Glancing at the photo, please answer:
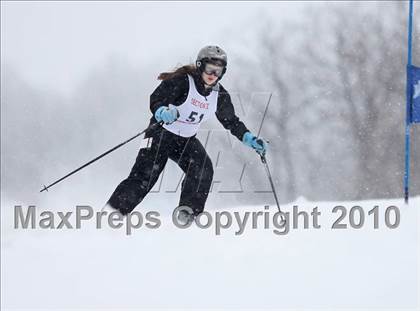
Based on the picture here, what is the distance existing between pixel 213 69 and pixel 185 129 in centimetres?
64

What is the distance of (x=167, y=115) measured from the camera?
5125 millimetres

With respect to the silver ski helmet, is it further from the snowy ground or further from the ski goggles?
the snowy ground

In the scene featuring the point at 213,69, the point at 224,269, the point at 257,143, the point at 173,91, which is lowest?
the point at 224,269

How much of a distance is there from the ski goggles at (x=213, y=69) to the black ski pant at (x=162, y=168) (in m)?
0.67

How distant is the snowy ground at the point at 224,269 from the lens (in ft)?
14.7

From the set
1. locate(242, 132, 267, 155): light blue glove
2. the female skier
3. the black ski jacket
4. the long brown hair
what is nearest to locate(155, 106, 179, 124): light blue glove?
the female skier

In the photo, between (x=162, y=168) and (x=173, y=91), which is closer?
(x=173, y=91)

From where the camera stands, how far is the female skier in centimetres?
530

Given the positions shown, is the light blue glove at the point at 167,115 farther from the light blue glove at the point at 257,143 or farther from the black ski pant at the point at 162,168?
the light blue glove at the point at 257,143

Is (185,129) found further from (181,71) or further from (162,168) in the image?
(181,71)

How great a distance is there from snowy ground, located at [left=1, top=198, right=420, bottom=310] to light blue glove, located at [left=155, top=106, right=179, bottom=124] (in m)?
1.10

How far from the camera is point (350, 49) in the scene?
115ft

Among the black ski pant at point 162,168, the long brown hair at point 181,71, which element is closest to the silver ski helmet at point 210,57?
the long brown hair at point 181,71

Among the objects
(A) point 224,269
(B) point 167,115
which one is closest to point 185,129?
(B) point 167,115
